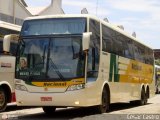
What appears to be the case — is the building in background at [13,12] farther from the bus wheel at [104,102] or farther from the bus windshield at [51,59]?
the bus windshield at [51,59]

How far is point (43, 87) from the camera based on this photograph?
15555 millimetres

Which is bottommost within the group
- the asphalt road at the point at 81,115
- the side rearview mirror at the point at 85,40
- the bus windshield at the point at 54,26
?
the asphalt road at the point at 81,115

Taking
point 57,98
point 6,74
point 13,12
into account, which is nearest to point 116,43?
point 6,74

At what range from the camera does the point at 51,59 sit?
15641 mm

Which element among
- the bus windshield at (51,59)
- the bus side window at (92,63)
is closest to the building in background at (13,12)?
the bus side window at (92,63)

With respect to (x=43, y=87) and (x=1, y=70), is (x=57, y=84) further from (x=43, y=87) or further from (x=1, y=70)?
(x=1, y=70)

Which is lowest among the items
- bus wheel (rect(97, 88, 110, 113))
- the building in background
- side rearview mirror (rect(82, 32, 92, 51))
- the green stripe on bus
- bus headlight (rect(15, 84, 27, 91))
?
bus wheel (rect(97, 88, 110, 113))

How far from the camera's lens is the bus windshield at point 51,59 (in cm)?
1547

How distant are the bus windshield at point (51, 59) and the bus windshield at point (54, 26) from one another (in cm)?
31

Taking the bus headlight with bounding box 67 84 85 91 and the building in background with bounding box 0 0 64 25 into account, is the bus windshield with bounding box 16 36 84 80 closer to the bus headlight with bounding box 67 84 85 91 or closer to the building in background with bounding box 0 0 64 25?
the bus headlight with bounding box 67 84 85 91

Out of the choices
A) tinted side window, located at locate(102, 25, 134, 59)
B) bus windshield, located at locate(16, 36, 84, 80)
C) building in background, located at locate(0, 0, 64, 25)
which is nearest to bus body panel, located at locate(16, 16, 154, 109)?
tinted side window, located at locate(102, 25, 134, 59)

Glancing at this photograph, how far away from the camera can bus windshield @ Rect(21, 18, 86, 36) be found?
16.1 m

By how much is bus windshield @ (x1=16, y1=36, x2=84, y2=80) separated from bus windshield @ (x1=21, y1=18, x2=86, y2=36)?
1.02 ft

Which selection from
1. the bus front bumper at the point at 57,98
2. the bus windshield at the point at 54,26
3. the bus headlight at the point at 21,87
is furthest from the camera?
the bus windshield at the point at 54,26
